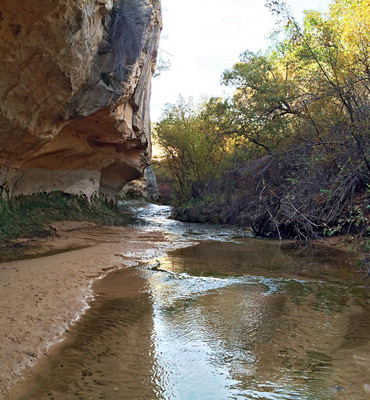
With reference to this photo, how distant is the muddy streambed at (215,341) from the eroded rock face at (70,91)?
4208 mm

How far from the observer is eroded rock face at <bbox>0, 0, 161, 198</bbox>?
6.50 metres

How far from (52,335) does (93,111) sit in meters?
7.31

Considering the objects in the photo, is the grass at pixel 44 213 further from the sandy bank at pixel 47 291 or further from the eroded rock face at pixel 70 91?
the sandy bank at pixel 47 291

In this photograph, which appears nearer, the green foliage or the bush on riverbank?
the bush on riverbank

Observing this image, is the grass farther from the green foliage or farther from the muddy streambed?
the green foliage

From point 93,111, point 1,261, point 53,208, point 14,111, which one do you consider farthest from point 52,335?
point 53,208

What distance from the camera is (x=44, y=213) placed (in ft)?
36.0

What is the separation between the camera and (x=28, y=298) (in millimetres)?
4430

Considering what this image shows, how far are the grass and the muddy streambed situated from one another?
4.07 metres

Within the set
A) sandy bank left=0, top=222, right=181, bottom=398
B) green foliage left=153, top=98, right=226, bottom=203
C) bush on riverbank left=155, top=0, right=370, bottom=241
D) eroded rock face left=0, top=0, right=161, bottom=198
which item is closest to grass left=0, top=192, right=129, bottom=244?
eroded rock face left=0, top=0, right=161, bottom=198

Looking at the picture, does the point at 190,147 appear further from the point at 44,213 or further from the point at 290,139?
the point at 44,213

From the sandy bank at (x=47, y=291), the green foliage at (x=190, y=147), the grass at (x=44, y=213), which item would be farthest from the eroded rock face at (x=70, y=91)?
the green foliage at (x=190, y=147)

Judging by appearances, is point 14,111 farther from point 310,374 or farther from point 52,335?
point 310,374

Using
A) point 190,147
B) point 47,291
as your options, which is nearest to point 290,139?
point 190,147
